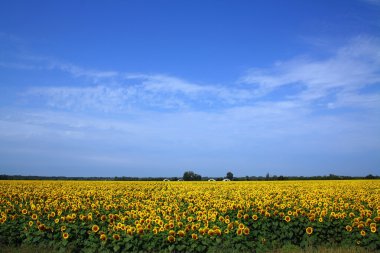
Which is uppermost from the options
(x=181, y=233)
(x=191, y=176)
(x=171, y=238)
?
(x=191, y=176)

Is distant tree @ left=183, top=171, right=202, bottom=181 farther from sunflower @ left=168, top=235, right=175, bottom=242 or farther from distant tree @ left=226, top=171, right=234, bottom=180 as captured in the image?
sunflower @ left=168, top=235, right=175, bottom=242

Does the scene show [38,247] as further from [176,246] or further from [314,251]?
[314,251]

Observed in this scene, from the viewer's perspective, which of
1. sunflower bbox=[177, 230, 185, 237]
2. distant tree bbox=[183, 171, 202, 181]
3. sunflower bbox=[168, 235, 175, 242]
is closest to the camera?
sunflower bbox=[168, 235, 175, 242]

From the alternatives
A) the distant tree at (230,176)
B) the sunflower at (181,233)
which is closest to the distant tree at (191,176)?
the distant tree at (230,176)

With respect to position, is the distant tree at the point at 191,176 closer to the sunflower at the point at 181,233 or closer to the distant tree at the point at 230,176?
the distant tree at the point at 230,176

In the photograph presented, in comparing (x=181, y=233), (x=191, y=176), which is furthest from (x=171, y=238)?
(x=191, y=176)

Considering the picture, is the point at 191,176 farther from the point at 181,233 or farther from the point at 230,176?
the point at 181,233

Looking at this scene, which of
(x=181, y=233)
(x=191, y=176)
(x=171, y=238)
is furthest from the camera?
(x=191, y=176)

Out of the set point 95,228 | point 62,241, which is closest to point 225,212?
point 95,228

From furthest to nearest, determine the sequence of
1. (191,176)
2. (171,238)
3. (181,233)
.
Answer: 1. (191,176)
2. (181,233)
3. (171,238)

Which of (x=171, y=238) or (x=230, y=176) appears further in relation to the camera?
(x=230, y=176)

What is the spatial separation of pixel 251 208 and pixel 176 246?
5552 mm

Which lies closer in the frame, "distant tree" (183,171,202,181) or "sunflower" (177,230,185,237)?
"sunflower" (177,230,185,237)

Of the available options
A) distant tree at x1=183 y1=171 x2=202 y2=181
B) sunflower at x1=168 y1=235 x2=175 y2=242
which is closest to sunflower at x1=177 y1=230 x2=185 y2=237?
sunflower at x1=168 y1=235 x2=175 y2=242
